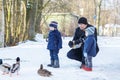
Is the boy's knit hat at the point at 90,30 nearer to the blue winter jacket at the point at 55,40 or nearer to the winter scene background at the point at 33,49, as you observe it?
the blue winter jacket at the point at 55,40

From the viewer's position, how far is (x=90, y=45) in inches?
460

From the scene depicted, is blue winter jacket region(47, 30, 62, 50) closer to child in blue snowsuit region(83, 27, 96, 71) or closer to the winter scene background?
the winter scene background

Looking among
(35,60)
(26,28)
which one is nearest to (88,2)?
(26,28)

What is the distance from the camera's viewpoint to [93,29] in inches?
461

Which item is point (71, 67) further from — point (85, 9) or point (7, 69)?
point (85, 9)

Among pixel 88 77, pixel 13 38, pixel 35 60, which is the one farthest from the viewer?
pixel 13 38

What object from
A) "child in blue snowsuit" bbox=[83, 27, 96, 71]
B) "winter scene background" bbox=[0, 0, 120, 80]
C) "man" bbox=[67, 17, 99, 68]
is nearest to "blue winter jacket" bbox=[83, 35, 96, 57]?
"child in blue snowsuit" bbox=[83, 27, 96, 71]

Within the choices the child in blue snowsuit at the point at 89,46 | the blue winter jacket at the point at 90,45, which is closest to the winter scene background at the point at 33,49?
the child in blue snowsuit at the point at 89,46

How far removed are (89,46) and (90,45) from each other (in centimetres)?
5

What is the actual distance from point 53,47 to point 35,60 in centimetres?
179

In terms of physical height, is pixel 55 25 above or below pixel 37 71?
above

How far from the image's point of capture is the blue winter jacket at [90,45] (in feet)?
38.2

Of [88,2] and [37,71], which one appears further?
[88,2]

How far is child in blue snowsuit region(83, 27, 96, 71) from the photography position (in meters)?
11.7
